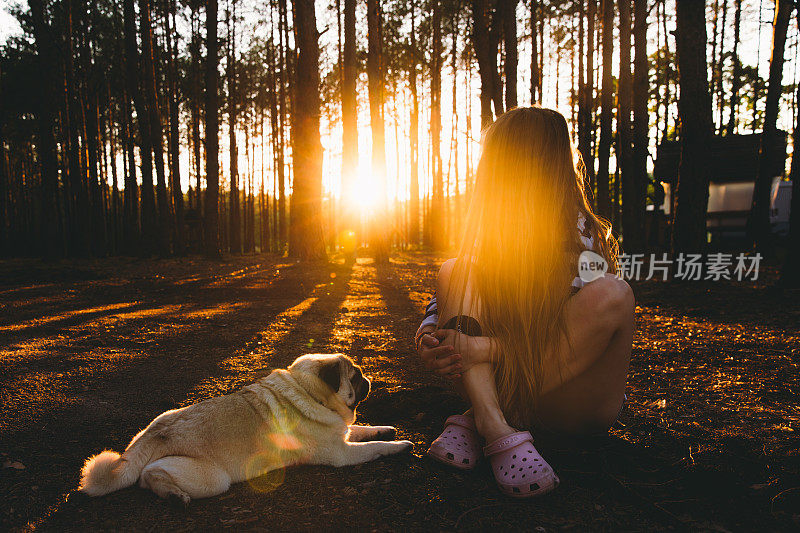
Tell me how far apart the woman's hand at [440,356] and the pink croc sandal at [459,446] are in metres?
0.38

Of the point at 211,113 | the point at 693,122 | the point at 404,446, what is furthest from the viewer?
the point at 211,113

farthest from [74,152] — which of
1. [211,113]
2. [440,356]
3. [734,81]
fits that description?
[734,81]

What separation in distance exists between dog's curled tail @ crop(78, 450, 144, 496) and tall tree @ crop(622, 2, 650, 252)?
1590 cm

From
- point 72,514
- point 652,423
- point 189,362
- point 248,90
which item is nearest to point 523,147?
point 652,423

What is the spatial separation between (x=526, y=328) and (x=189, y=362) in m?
3.78

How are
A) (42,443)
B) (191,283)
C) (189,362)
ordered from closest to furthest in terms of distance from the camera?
(42,443) → (189,362) → (191,283)

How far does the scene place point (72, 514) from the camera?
2168mm

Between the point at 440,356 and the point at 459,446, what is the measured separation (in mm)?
551

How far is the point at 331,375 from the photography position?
3.04 m

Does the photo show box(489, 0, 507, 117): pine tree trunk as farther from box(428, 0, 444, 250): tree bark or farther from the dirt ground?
box(428, 0, 444, 250): tree bark

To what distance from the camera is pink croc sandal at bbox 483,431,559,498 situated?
83.0 inches

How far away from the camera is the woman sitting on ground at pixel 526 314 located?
7.38ft

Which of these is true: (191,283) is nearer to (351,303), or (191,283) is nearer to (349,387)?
(351,303)

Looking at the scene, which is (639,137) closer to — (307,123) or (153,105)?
(307,123)
